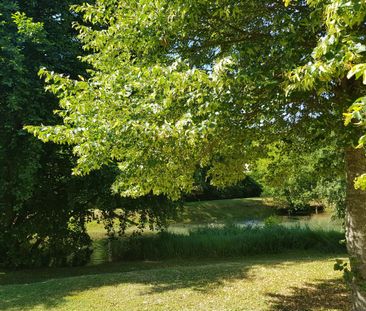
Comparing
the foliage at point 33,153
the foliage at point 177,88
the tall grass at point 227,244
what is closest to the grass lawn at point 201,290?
the foliage at point 33,153

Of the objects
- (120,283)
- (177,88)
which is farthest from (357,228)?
(120,283)

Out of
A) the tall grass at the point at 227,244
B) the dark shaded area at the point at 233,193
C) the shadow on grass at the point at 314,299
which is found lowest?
the shadow on grass at the point at 314,299

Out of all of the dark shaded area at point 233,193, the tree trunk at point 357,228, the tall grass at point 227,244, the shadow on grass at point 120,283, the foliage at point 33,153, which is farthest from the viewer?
the dark shaded area at point 233,193

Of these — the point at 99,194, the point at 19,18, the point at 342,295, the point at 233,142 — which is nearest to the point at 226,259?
the point at 99,194

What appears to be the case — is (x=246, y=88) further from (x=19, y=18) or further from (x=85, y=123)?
(x=19, y=18)

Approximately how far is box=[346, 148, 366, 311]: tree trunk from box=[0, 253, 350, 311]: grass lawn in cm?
163

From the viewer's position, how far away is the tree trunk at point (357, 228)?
19.1ft

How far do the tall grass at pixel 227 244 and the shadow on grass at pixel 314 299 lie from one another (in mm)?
5786

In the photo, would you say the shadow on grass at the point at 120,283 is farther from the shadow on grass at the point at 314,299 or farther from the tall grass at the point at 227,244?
the tall grass at the point at 227,244

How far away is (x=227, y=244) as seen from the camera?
1477 cm

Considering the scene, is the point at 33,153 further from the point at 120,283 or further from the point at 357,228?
the point at 357,228

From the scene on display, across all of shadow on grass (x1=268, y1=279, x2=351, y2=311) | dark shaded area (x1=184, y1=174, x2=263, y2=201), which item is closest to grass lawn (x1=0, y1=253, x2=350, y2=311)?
shadow on grass (x1=268, y1=279, x2=351, y2=311)

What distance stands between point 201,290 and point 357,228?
13.3 ft

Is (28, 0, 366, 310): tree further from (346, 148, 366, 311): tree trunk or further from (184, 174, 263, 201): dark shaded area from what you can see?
(184, 174, 263, 201): dark shaded area
